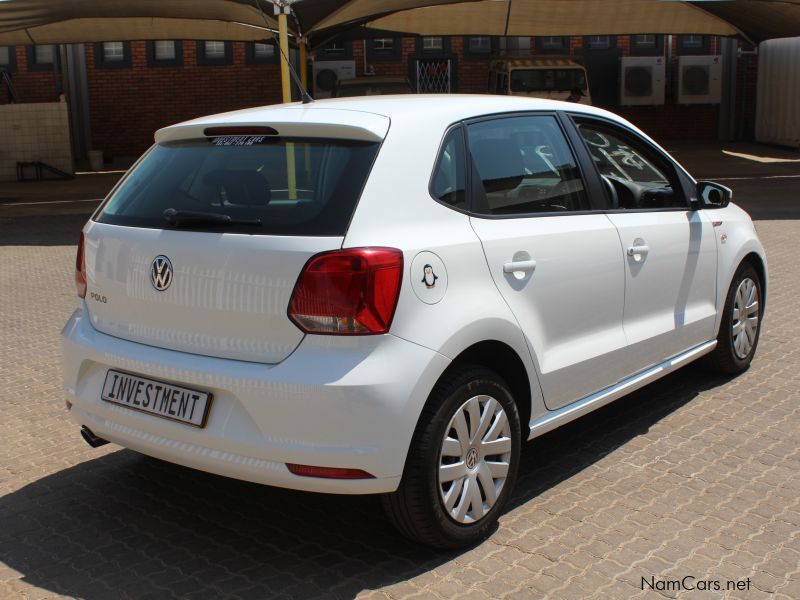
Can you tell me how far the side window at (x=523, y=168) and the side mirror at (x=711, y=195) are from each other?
4.01 feet

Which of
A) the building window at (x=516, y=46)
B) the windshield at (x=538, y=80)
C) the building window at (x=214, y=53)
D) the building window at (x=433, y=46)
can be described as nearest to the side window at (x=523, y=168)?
the windshield at (x=538, y=80)

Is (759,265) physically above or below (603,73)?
below

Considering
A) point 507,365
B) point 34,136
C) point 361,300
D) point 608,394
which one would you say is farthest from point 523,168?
point 34,136

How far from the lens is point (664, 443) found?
504 cm

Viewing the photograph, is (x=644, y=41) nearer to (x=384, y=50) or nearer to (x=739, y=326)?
(x=384, y=50)

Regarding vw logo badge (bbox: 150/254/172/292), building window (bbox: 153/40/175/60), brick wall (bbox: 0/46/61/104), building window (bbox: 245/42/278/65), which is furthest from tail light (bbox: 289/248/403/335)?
brick wall (bbox: 0/46/61/104)

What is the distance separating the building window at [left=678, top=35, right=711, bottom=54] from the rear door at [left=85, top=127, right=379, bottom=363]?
2614 centimetres

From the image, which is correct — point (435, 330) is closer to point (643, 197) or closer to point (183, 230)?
point (183, 230)

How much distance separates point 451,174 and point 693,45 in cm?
2614

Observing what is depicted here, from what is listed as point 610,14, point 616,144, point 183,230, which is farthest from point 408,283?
point 610,14

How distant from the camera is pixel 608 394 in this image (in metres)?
4.69

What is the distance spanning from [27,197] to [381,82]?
303 inches

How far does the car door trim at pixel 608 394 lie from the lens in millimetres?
4285

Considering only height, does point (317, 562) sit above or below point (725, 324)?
below
